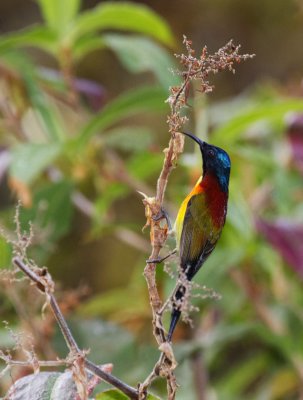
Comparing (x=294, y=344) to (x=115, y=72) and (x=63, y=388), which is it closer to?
(x=63, y=388)

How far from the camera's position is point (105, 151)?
50.0 inches

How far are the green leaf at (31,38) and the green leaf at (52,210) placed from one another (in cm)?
23

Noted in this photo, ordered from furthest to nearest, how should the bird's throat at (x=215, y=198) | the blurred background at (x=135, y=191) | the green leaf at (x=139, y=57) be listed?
the green leaf at (x=139, y=57), the blurred background at (x=135, y=191), the bird's throat at (x=215, y=198)

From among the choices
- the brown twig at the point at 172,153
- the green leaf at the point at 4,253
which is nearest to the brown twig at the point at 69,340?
the brown twig at the point at 172,153

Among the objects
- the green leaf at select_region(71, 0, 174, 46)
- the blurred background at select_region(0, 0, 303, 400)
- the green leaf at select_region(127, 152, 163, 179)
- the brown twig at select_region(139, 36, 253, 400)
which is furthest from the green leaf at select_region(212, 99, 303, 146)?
the brown twig at select_region(139, 36, 253, 400)

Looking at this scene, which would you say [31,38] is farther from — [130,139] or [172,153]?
[172,153]

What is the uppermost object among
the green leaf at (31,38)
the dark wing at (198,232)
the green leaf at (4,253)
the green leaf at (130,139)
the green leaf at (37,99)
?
the green leaf at (31,38)

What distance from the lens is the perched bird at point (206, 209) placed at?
1.88ft

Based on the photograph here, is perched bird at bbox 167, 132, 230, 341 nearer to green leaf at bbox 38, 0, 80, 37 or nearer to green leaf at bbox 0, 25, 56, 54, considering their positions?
green leaf at bbox 0, 25, 56, 54

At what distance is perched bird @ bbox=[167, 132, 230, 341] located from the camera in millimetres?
573

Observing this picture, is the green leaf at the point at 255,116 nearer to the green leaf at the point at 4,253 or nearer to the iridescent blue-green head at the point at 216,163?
the green leaf at the point at 4,253

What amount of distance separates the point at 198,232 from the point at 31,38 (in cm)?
74

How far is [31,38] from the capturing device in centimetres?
123

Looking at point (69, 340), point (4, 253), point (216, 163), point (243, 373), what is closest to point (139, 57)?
point (4, 253)
